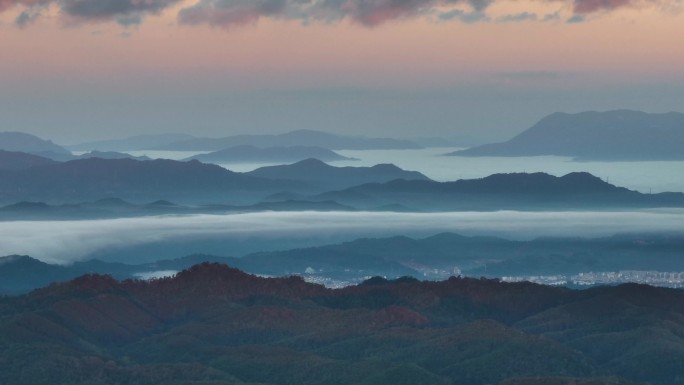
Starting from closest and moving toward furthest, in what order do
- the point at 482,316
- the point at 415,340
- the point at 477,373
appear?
the point at 477,373 → the point at 415,340 → the point at 482,316

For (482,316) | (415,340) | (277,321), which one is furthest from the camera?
(482,316)

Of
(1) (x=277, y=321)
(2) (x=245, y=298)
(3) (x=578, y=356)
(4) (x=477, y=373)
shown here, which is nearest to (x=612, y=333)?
(3) (x=578, y=356)

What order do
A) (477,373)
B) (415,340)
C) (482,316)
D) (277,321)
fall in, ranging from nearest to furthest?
(477,373) → (415,340) → (277,321) → (482,316)

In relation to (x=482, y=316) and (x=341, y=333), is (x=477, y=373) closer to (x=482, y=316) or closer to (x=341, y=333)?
(x=341, y=333)

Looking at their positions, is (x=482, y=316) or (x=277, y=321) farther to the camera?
(x=482, y=316)

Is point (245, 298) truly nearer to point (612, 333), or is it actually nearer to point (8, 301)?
point (8, 301)

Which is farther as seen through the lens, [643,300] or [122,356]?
[643,300]

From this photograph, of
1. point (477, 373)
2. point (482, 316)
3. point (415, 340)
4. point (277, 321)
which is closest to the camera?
point (477, 373)
